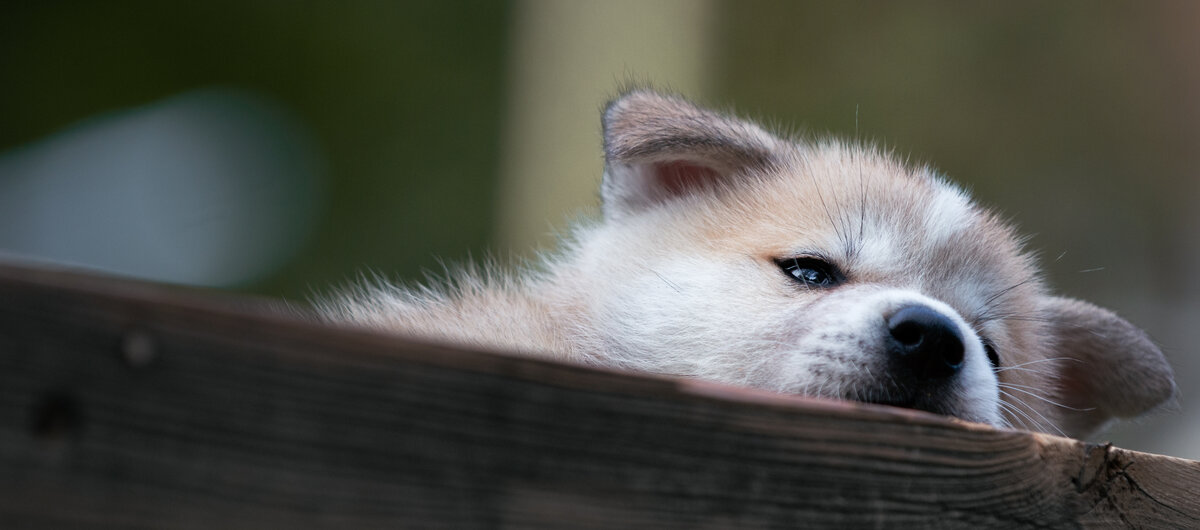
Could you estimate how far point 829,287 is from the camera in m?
2.83

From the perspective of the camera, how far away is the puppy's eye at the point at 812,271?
9.37ft

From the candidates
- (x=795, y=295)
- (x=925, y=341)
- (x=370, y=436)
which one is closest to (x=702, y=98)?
(x=795, y=295)

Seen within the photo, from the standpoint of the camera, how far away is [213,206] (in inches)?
263

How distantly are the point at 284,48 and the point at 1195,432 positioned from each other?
6.36m

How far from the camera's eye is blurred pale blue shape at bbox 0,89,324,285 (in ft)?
20.7

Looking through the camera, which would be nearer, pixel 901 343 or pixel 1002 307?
pixel 901 343

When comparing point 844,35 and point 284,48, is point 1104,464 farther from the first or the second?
point 284,48

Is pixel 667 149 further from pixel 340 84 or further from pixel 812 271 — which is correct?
pixel 340 84

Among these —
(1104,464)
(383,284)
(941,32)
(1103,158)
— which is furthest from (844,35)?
(1104,464)

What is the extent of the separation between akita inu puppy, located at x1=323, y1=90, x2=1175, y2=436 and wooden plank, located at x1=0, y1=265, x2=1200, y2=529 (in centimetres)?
93

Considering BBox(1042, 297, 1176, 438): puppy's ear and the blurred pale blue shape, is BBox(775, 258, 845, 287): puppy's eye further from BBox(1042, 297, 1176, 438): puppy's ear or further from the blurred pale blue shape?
the blurred pale blue shape

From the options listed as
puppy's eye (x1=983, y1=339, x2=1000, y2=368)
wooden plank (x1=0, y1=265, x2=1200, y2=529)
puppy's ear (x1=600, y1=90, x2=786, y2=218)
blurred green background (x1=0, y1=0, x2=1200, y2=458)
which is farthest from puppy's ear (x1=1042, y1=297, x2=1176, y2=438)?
blurred green background (x1=0, y1=0, x2=1200, y2=458)

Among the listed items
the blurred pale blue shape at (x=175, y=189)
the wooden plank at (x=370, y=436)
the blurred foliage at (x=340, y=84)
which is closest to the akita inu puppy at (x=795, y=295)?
the wooden plank at (x=370, y=436)

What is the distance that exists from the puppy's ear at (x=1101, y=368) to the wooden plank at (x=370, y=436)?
2.09 metres
